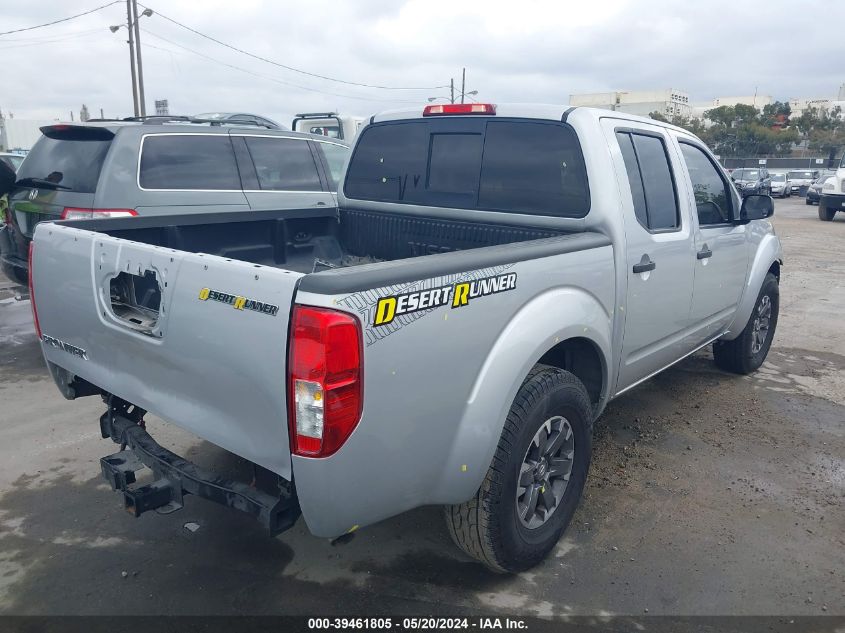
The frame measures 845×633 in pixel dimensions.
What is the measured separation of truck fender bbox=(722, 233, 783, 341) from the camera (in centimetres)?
506

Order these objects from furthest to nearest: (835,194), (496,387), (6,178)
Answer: (835,194) < (6,178) < (496,387)

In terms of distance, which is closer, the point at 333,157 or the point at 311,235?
the point at 311,235

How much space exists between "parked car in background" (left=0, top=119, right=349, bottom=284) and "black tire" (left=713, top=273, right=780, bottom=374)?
3.56 meters

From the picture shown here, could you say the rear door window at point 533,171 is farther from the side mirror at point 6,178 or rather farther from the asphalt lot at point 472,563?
the side mirror at point 6,178

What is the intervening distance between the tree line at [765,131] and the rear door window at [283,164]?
52610mm

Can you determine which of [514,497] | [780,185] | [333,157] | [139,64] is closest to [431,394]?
[514,497]

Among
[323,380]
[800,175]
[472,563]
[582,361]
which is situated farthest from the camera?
[800,175]

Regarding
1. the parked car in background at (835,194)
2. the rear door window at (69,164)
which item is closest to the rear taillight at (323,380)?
the rear door window at (69,164)

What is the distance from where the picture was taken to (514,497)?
9.01 ft

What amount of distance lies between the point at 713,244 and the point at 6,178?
597 centimetres

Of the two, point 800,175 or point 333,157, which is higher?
point 333,157

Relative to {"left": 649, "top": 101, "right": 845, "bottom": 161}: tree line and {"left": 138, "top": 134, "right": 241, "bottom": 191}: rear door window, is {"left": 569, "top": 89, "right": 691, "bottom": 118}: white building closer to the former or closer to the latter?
Result: {"left": 649, "top": 101, "right": 845, "bottom": 161}: tree line

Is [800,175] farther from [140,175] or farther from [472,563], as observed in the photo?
[472,563]

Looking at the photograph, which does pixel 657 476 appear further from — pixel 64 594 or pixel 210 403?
pixel 64 594
